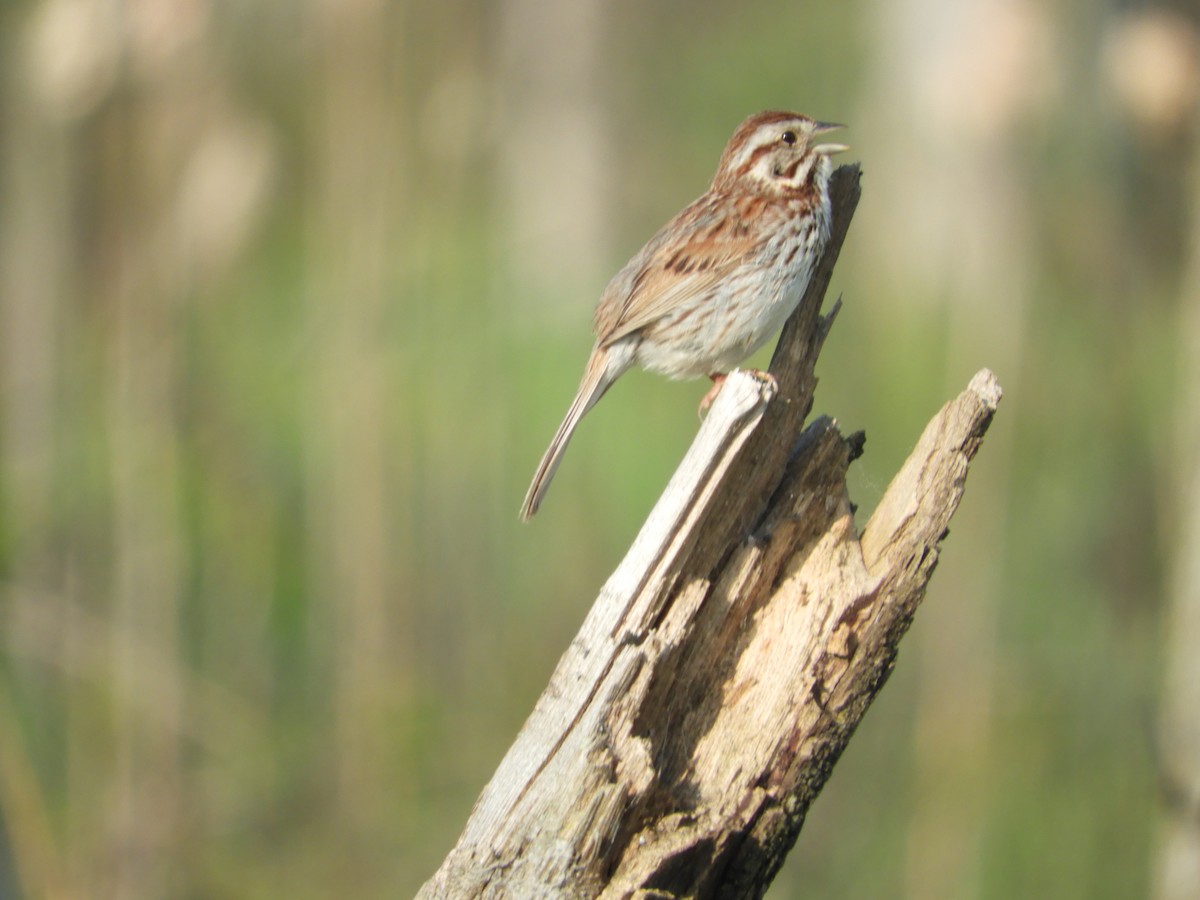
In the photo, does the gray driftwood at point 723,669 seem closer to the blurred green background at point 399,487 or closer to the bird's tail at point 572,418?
the blurred green background at point 399,487

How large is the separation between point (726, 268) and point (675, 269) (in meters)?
0.12

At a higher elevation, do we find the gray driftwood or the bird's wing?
the bird's wing

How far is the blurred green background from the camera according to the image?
311 centimetres

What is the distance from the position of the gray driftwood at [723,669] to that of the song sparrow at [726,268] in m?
0.56

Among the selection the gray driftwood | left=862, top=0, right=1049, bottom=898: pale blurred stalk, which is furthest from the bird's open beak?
the gray driftwood

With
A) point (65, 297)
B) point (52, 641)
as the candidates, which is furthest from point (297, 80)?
point (52, 641)

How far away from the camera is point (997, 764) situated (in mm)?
3494

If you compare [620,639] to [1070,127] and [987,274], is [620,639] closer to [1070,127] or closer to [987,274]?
[987,274]

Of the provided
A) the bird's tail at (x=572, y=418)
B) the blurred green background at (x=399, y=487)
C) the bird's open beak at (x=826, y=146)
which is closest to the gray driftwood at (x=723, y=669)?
the blurred green background at (x=399, y=487)

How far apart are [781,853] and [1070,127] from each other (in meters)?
5.03

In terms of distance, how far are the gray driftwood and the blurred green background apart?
49 cm

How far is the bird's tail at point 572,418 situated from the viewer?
2654 millimetres

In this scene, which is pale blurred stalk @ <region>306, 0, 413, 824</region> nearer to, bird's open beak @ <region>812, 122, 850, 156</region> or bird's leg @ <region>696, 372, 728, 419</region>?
bird's leg @ <region>696, 372, 728, 419</region>

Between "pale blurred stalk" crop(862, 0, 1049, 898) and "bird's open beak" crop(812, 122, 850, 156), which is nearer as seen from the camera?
"bird's open beak" crop(812, 122, 850, 156)
